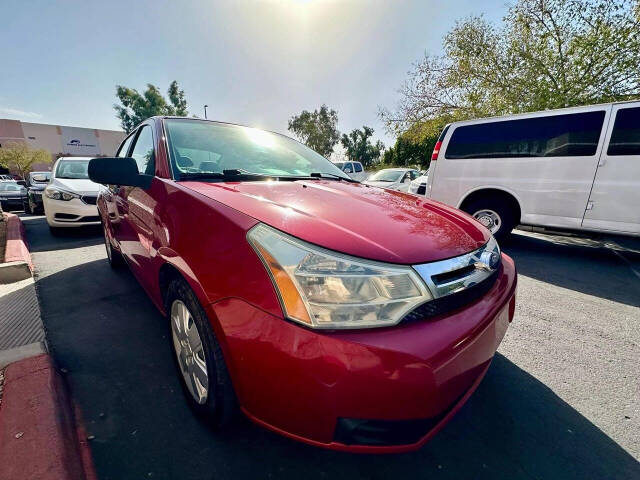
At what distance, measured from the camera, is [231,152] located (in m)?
2.05

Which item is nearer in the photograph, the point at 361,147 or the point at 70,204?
the point at 70,204

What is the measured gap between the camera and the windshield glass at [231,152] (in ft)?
6.01

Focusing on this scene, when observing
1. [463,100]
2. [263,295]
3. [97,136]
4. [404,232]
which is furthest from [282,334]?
[97,136]

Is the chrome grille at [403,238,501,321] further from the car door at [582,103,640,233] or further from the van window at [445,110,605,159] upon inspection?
the van window at [445,110,605,159]

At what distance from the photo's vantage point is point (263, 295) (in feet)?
3.29

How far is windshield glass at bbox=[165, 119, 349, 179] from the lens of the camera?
6.01ft

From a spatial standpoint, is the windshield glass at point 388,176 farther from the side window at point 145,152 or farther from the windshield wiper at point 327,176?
the side window at point 145,152

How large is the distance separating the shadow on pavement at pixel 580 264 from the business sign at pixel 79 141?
156 ft

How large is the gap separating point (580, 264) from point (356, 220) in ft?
15.0

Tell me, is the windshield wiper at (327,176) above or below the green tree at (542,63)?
below

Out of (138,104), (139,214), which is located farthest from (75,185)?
(138,104)

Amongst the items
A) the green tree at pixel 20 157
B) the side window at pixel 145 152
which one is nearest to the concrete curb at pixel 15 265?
the side window at pixel 145 152

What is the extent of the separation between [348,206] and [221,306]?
74 centimetres

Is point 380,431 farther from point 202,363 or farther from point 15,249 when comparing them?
point 15,249
